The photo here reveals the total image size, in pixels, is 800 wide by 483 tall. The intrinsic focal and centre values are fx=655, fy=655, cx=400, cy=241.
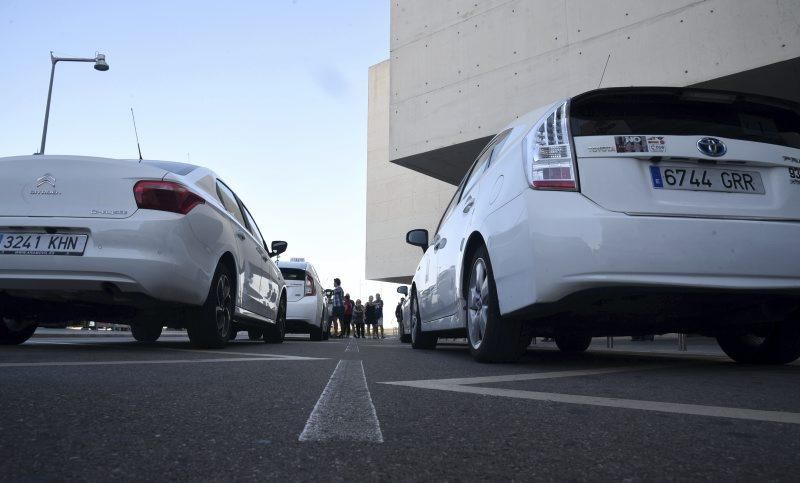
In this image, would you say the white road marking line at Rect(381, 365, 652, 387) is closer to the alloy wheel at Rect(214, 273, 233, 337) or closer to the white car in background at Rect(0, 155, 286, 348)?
the white car in background at Rect(0, 155, 286, 348)

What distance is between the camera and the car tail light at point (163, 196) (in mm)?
4793

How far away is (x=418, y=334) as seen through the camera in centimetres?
735

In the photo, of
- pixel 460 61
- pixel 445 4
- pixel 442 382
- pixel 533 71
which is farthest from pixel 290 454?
pixel 445 4

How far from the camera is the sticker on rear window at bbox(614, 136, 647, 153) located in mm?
3535

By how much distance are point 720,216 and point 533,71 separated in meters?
14.6

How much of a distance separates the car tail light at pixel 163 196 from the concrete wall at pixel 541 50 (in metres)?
12.3

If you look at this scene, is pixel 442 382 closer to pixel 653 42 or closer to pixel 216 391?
pixel 216 391

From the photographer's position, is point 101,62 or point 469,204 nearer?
point 469,204

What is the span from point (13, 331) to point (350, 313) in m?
18.3

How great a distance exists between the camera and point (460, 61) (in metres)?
19.2

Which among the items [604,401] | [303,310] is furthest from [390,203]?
[604,401]

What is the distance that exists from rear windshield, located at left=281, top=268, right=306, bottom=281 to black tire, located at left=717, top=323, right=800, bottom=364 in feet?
29.5

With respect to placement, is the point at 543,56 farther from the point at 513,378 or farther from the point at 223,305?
the point at 513,378

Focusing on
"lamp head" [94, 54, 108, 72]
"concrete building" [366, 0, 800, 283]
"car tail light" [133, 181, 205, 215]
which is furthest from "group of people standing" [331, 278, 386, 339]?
"car tail light" [133, 181, 205, 215]
